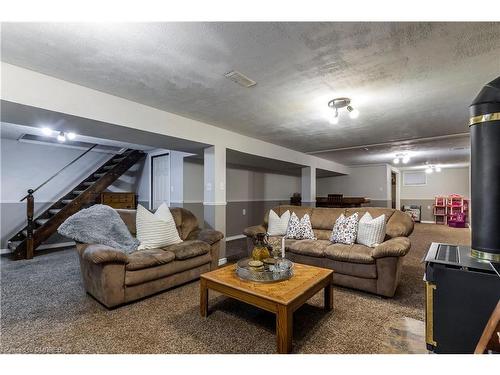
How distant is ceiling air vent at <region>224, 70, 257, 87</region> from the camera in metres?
2.21

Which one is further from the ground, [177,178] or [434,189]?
[177,178]

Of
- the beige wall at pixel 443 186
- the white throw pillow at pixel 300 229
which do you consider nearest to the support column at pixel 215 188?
the white throw pillow at pixel 300 229

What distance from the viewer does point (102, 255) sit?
7.52 feet

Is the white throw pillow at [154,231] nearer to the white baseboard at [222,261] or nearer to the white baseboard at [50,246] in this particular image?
the white baseboard at [222,261]

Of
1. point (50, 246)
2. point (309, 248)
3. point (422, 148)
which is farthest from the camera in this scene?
point (422, 148)

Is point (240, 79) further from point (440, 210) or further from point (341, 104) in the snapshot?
point (440, 210)

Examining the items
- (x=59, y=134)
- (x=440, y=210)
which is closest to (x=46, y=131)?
(x=59, y=134)

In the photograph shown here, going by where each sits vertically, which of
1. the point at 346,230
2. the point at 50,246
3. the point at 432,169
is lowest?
the point at 50,246

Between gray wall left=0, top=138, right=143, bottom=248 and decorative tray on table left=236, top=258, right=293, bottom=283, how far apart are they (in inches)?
200

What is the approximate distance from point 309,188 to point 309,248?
3.53m

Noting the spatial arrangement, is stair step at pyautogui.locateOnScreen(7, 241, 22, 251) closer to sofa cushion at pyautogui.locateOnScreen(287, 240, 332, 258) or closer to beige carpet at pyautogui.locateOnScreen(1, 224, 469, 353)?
beige carpet at pyautogui.locateOnScreen(1, 224, 469, 353)

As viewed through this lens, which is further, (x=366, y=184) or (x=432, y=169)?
(x=432, y=169)

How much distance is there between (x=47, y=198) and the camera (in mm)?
5230

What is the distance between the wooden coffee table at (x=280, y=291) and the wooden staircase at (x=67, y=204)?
4.05 metres
